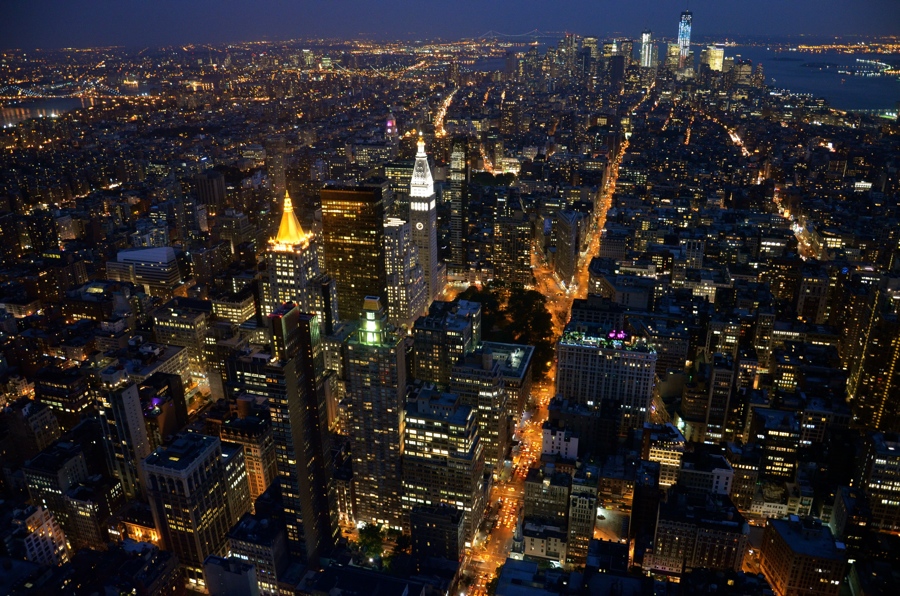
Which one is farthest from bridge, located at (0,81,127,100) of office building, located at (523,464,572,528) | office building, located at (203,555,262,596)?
office building, located at (523,464,572,528)

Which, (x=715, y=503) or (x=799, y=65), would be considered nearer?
(x=715, y=503)

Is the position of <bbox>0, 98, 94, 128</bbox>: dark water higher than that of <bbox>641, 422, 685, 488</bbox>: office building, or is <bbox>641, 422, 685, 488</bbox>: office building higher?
<bbox>0, 98, 94, 128</bbox>: dark water

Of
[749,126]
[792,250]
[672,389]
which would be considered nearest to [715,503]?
[672,389]

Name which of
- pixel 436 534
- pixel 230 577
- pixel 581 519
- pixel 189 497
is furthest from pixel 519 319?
pixel 230 577

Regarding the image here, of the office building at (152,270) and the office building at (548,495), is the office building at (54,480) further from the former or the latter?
the office building at (152,270)

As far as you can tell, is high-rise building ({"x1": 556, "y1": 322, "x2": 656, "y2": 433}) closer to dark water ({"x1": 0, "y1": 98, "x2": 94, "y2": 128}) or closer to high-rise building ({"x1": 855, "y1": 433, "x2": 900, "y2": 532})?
high-rise building ({"x1": 855, "y1": 433, "x2": 900, "y2": 532})

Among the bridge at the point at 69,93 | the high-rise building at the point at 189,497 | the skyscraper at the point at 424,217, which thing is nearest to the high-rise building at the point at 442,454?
the high-rise building at the point at 189,497

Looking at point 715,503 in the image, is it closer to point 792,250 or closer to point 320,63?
point 792,250
